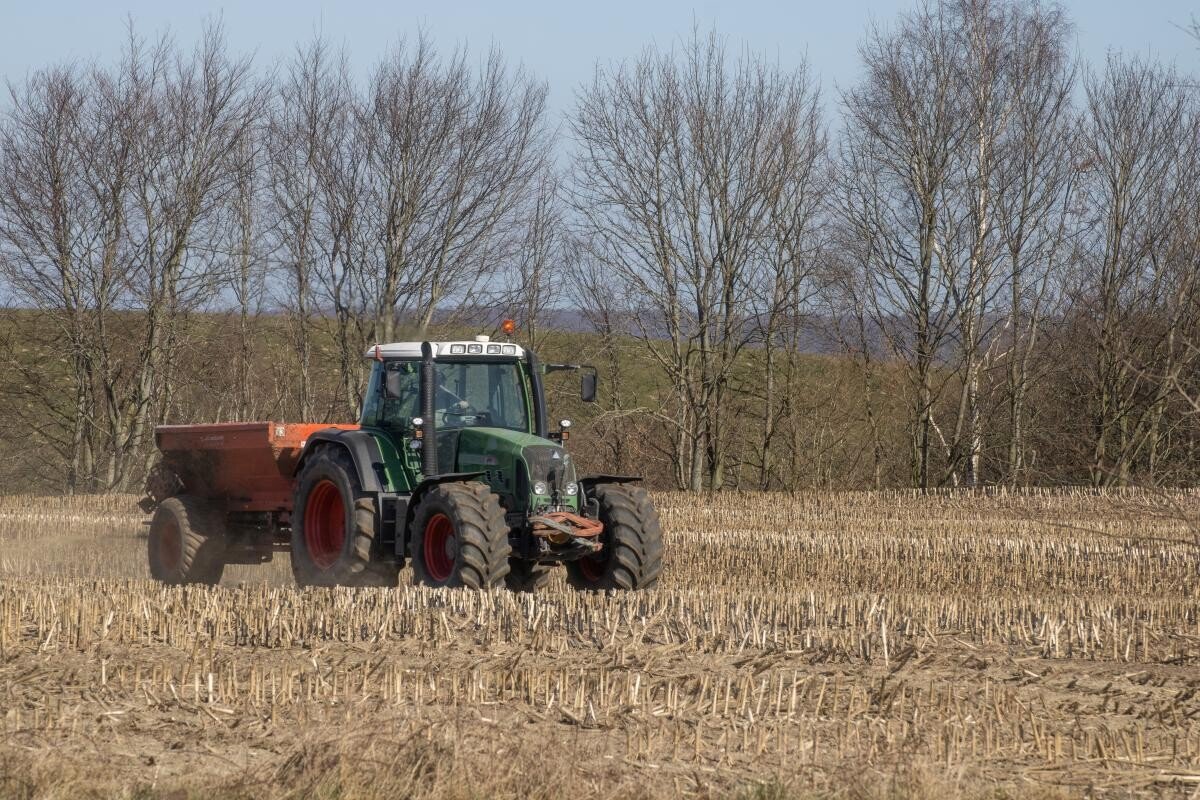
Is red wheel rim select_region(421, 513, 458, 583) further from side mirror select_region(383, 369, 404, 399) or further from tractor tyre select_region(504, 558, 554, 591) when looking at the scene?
side mirror select_region(383, 369, 404, 399)

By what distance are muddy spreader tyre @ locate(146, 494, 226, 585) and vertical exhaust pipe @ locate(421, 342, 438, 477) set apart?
3290mm

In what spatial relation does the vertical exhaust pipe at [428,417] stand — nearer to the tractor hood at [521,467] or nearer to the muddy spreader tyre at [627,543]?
the tractor hood at [521,467]

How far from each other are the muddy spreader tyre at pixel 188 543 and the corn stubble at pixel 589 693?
1595 mm

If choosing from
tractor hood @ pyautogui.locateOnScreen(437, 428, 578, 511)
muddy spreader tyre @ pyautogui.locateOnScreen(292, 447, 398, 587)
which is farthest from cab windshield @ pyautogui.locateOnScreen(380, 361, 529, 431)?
muddy spreader tyre @ pyautogui.locateOnScreen(292, 447, 398, 587)

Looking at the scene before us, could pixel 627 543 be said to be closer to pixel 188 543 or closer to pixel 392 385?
pixel 392 385

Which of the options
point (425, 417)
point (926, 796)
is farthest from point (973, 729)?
point (425, 417)

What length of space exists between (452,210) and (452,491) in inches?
697

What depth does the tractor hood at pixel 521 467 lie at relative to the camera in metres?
10.5

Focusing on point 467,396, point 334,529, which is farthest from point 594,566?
point 334,529

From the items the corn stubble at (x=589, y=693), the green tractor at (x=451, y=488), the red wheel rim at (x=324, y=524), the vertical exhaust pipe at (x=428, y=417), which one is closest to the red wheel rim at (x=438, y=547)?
the green tractor at (x=451, y=488)

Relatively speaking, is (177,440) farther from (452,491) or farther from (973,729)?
(973,729)

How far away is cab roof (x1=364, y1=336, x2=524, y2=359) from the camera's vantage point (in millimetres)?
11227

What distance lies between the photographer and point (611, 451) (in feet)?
102

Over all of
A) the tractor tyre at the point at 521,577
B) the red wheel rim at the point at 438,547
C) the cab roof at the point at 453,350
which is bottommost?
the tractor tyre at the point at 521,577
